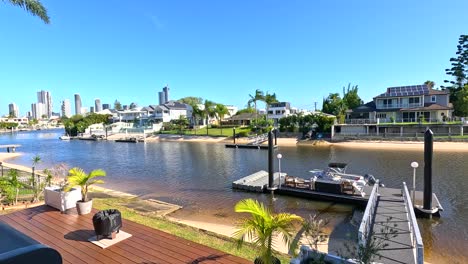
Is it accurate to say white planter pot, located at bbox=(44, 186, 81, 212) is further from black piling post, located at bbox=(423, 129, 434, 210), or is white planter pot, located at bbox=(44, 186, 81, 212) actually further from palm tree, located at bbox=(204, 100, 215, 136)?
palm tree, located at bbox=(204, 100, 215, 136)

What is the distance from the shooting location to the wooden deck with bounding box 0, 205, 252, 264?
18.4 feet

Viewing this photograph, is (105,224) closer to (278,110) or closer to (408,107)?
(408,107)

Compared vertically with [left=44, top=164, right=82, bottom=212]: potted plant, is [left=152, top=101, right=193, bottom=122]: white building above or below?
above

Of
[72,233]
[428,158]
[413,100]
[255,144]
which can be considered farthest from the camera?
[413,100]

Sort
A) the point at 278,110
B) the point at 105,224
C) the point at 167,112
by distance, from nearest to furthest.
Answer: the point at 105,224, the point at 278,110, the point at 167,112

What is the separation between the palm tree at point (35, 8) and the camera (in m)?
11.8

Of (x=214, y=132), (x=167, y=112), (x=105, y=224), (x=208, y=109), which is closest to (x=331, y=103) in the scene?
(x=214, y=132)

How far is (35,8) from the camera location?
40.6ft

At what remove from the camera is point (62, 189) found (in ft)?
28.3

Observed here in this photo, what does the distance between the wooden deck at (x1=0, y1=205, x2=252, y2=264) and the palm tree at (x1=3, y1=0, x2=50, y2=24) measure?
9393 millimetres

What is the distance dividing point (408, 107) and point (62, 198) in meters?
54.9

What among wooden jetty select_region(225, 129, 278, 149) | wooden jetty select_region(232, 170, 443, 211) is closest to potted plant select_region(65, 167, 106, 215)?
wooden jetty select_region(232, 170, 443, 211)

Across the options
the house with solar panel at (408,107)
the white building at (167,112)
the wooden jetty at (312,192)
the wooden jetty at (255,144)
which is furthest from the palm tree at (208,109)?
the wooden jetty at (312,192)

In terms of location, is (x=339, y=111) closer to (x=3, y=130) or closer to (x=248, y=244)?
(x=248, y=244)
